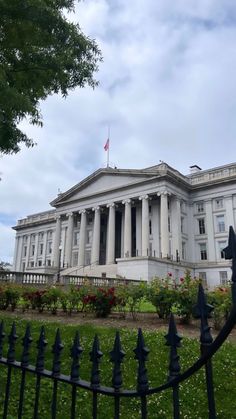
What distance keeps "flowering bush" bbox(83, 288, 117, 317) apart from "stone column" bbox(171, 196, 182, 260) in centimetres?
4138

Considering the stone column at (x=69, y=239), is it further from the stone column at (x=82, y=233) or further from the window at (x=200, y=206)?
the window at (x=200, y=206)

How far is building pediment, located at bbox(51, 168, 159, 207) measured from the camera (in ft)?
185

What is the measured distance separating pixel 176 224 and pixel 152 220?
5306mm

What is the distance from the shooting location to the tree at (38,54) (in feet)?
27.5

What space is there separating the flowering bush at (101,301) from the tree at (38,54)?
6234mm

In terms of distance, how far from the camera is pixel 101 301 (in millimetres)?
13055

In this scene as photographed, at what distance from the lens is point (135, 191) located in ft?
185

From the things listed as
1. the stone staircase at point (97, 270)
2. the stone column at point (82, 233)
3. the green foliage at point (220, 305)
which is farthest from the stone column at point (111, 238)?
the green foliage at point (220, 305)

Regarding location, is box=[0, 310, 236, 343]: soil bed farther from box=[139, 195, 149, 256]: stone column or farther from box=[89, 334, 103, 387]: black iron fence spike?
→ box=[139, 195, 149, 256]: stone column

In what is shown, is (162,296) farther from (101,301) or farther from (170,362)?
(170,362)

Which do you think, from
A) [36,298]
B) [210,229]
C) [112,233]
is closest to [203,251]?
[210,229]

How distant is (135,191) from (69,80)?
46794 millimetres

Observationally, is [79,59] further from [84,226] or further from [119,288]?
[84,226]

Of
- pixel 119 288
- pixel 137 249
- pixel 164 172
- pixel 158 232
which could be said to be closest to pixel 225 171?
pixel 164 172
